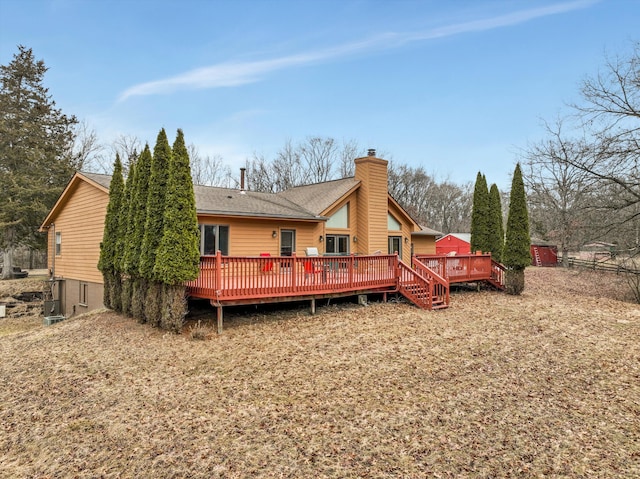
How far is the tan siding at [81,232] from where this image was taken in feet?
47.4

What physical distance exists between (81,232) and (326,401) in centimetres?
1425

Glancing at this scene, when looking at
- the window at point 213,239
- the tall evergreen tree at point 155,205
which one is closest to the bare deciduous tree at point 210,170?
the window at point 213,239

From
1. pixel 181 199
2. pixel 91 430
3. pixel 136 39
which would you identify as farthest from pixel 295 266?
pixel 136 39

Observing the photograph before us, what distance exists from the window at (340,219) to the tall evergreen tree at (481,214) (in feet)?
21.7

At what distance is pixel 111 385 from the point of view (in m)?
6.38

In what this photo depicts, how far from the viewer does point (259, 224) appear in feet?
45.5

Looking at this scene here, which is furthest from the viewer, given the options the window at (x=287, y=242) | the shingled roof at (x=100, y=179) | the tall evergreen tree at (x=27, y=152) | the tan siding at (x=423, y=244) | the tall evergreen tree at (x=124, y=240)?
the tall evergreen tree at (x=27, y=152)

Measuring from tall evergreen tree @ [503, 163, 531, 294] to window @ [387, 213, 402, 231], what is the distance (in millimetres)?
4592

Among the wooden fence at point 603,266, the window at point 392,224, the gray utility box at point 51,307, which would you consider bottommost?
the gray utility box at point 51,307

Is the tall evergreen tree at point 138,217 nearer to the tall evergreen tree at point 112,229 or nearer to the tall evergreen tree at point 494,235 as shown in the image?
the tall evergreen tree at point 112,229

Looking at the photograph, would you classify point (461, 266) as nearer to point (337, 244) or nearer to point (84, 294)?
point (337, 244)

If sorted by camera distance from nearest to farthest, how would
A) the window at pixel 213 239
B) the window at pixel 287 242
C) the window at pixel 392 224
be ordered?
1. the window at pixel 213 239
2. the window at pixel 287 242
3. the window at pixel 392 224

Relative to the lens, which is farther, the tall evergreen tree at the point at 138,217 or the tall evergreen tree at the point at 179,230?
the tall evergreen tree at the point at 138,217

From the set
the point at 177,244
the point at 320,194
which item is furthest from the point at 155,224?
the point at 320,194
